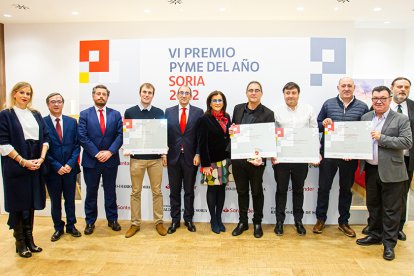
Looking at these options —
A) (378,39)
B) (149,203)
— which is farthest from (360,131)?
(378,39)

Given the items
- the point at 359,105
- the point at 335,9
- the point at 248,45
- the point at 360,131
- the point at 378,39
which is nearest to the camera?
the point at 360,131

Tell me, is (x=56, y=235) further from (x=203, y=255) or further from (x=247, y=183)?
(x=247, y=183)

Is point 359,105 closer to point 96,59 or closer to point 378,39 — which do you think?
point 96,59

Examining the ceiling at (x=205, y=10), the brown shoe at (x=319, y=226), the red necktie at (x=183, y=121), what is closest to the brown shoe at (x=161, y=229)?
the red necktie at (x=183, y=121)

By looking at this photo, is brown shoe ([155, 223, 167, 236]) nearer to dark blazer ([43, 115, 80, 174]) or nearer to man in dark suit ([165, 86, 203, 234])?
man in dark suit ([165, 86, 203, 234])

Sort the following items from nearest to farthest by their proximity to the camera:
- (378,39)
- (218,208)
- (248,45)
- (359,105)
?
(359,105)
(218,208)
(248,45)
(378,39)

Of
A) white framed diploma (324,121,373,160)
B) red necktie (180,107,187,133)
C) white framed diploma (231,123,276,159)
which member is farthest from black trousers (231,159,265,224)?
white framed diploma (324,121,373,160)

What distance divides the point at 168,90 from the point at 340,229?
2.63 metres

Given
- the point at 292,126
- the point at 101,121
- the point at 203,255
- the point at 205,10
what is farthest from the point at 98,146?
the point at 205,10

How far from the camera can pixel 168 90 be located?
3.74 m

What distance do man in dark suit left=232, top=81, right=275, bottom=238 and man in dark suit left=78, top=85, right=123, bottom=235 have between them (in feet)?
4.38

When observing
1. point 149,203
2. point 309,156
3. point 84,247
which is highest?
point 309,156

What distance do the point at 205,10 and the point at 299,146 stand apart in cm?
380

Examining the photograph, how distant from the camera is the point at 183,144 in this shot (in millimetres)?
3318
